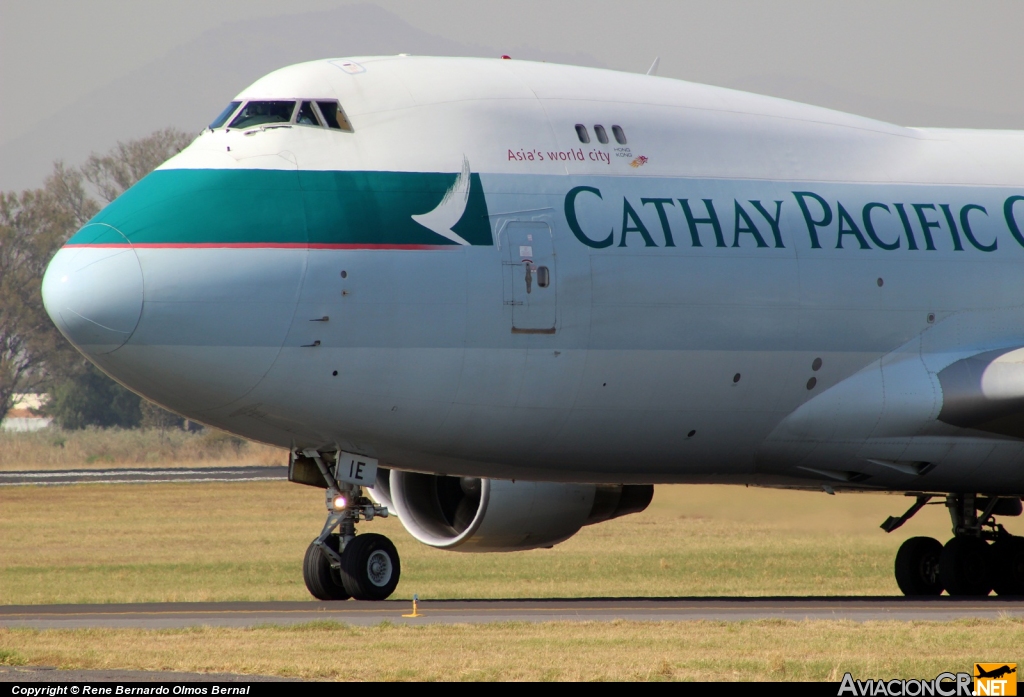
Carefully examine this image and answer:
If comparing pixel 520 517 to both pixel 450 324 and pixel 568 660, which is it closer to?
pixel 450 324

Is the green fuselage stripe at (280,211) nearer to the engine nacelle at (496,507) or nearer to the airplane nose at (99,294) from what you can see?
the airplane nose at (99,294)

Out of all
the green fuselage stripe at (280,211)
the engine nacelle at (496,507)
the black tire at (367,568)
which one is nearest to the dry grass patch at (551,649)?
the black tire at (367,568)

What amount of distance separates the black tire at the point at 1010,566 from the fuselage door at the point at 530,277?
763 centimetres

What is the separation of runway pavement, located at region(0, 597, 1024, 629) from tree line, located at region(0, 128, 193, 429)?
70362mm

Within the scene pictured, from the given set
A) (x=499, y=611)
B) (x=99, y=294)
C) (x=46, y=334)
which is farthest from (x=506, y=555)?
(x=46, y=334)

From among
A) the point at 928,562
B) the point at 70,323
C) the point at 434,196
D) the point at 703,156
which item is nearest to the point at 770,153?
the point at 703,156

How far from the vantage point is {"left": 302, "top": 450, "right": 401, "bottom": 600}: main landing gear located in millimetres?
16984

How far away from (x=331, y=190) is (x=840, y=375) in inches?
239

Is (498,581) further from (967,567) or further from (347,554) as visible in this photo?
(347,554)

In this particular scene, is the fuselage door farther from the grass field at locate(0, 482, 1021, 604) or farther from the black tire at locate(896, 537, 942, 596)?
the black tire at locate(896, 537, 942, 596)

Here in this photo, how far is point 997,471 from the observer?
19.2 m

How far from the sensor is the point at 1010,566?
20.8 meters

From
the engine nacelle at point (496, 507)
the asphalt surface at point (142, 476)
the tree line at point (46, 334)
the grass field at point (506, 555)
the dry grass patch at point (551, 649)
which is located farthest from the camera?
the tree line at point (46, 334)

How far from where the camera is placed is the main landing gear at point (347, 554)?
17.0 m
